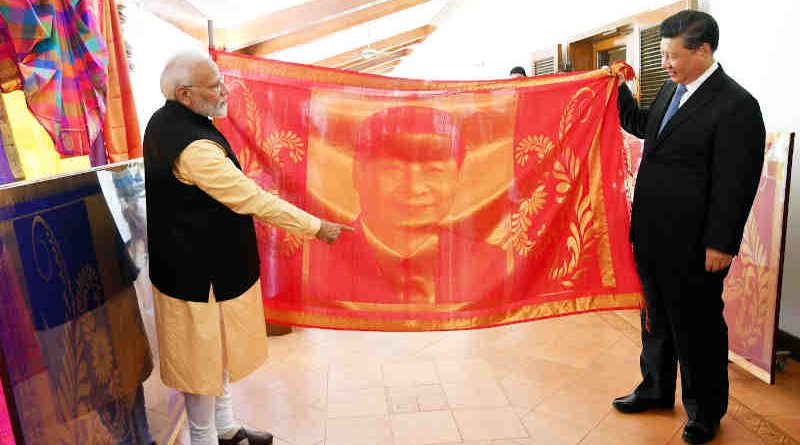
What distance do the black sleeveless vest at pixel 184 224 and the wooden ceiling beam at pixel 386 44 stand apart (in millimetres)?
6359

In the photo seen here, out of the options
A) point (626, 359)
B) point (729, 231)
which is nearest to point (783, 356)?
point (626, 359)

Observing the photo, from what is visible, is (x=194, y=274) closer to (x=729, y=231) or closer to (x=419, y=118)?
(x=419, y=118)

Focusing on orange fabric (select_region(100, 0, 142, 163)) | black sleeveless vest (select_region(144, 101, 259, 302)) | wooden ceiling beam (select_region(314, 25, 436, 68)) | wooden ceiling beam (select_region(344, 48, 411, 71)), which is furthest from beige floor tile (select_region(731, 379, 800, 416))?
wooden ceiling beam (select_region(344, 48, 411, 71))

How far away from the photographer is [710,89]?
1.84 metres

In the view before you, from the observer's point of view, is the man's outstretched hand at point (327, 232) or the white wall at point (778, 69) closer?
the man's outstretched hand at point (327, 232)

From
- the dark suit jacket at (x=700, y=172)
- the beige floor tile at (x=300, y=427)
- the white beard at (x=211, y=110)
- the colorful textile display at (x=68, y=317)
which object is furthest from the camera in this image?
the beige floor tile at (x=300, y=427)

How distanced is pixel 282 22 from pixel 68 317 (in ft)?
8.90

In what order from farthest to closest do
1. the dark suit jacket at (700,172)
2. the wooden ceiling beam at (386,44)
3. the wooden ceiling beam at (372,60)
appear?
the wooden ceiling beam at (372,60) < the wooden ceiling beam at (386,44) < the dark suit jacket at (700,172)

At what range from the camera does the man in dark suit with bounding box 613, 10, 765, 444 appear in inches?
69.9

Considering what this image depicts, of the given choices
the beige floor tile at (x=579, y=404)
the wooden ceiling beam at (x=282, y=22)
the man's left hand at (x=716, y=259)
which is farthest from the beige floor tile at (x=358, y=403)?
the wooden ceiling beam at (x=282, y=22)

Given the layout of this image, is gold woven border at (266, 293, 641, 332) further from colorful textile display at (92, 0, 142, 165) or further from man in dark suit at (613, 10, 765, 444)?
colorful textile display at (92, 0, 142, 165)

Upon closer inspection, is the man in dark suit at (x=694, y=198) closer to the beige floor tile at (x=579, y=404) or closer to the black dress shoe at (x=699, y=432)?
the black dress shoe at (x=699, y=432)

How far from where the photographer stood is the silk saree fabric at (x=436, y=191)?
82.0 inches

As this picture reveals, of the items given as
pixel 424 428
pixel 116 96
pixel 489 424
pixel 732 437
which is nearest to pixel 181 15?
pixel 116 96
